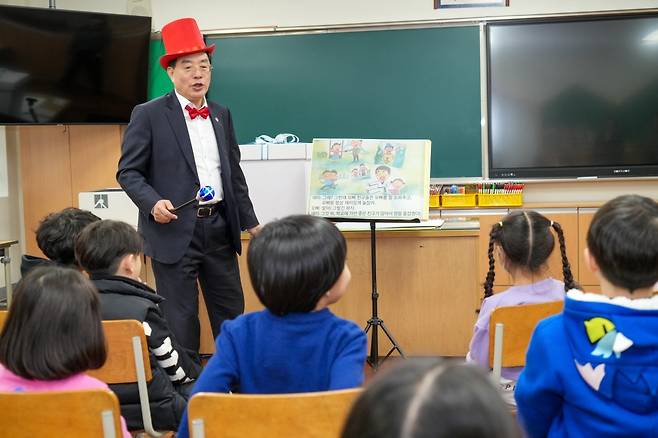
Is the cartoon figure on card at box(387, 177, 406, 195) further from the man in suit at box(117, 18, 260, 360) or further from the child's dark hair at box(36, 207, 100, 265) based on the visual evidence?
the child's dark hair at box(36, 207, 100, 265)

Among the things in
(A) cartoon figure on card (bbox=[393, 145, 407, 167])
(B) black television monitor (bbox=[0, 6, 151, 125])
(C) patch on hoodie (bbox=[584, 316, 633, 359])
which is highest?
(B) black television monitor (bbox=[0, 6, 151, 125])

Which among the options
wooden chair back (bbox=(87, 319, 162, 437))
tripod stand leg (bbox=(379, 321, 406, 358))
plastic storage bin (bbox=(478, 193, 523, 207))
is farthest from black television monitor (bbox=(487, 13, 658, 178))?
wooden chair back (bbox=(87, 319, 162, 437))

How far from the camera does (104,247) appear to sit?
6.75 ft

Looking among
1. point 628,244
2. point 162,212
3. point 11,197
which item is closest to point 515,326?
point 628,244

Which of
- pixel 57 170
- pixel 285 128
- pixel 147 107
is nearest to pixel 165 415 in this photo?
pixel 147 107

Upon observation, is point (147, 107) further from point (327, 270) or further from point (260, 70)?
point (260, 70)

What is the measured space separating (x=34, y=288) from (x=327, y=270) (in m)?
0.61

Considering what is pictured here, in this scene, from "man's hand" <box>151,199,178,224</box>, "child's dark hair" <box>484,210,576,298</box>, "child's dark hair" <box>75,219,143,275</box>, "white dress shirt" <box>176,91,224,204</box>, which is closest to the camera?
"child's dark hair" <box>75,219,143,275</box>

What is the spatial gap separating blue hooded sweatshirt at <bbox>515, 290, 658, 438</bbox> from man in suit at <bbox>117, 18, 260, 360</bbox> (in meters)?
1.68

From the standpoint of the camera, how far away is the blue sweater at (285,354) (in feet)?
4.37

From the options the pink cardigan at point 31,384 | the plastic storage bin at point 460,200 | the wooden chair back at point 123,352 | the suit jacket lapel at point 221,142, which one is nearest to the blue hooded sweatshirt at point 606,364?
the pink cardigan at point 31,384

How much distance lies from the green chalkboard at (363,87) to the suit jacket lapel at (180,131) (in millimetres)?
2570

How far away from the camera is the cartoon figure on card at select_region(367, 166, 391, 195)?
3344 millimetres

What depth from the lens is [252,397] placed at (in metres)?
1.08
